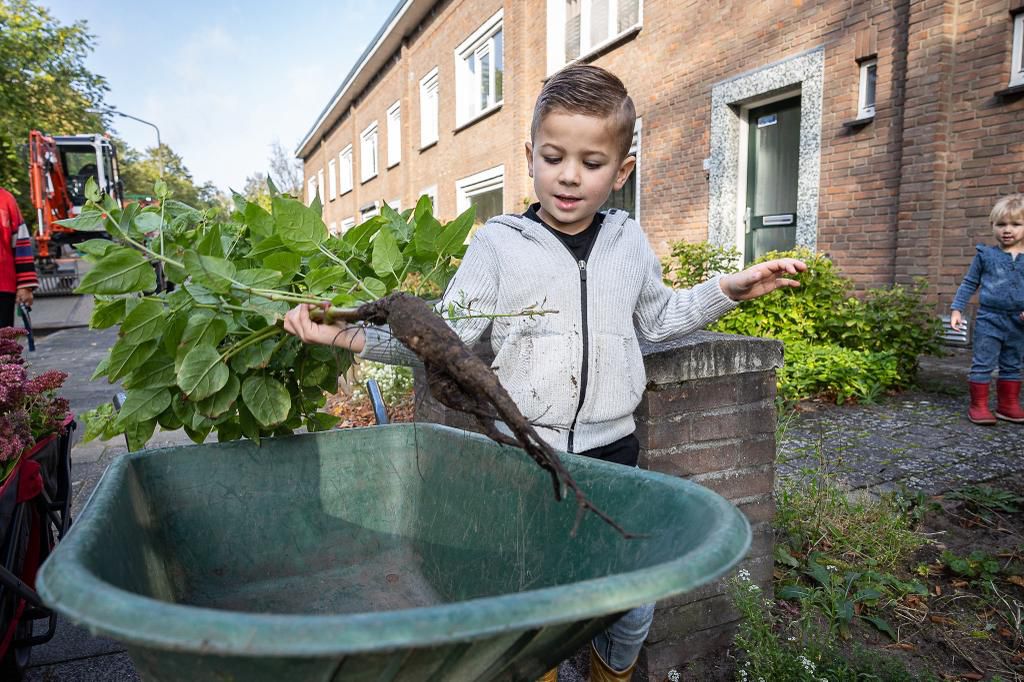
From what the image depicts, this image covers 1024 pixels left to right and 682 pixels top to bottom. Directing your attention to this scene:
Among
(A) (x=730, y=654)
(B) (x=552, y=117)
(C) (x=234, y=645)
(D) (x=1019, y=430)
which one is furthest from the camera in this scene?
(D) (x=1019, y=430)

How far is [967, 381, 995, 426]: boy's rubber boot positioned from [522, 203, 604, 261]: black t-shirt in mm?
4077

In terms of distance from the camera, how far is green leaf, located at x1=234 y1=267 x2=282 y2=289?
4.64 feet

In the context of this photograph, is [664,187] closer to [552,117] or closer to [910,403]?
[910,403]

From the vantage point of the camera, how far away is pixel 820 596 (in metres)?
2.33

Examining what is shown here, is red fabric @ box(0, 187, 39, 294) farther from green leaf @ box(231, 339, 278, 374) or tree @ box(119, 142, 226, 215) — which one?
tree @ box(119, 142, 226, 215)

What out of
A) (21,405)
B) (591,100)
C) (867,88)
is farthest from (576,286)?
(867,88)

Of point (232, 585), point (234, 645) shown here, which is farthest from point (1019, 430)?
point (234, 645)

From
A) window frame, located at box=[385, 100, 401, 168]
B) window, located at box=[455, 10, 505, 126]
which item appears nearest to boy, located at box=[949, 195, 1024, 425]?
window, located at box=[455, 10, 505, 126]

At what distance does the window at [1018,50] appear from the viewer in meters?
5.34

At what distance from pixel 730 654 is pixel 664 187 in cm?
767

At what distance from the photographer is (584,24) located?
35.0ft

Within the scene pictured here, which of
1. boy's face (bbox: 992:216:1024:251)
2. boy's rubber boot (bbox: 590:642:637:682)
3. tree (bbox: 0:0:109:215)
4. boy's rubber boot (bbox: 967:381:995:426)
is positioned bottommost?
boy's rubber boot (bbox: 590:642:637:682)

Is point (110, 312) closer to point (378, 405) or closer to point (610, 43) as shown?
point (378, 405)

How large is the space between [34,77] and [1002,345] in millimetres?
26950
